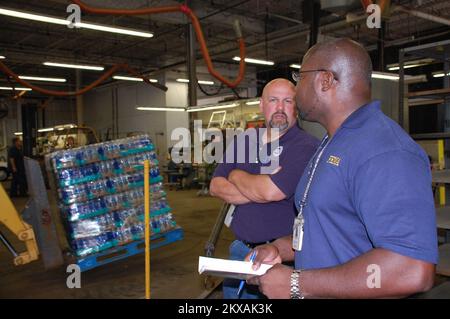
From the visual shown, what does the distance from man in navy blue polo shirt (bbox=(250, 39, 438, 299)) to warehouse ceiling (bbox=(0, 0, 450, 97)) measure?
348 inches

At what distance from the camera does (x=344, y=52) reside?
4.92 feet

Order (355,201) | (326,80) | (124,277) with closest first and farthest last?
(355,201)
(326,80)
(124,277)

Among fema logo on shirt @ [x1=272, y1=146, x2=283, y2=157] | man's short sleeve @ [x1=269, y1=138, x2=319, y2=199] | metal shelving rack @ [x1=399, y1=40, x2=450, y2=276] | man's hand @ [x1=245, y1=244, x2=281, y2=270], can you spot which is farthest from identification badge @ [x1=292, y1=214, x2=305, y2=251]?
metal shelving rack @ [x1=399, y1=40, x2=450, y2=276]

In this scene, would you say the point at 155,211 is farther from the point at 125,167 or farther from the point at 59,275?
the point at 59,275

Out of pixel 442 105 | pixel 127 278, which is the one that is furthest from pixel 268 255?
pixel 127 278

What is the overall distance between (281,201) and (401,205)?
1.38 m

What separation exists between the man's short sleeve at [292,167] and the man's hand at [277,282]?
1.01 meters

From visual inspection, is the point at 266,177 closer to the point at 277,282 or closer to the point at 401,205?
the point at 277,282

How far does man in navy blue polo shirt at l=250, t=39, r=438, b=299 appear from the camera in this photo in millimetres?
1179

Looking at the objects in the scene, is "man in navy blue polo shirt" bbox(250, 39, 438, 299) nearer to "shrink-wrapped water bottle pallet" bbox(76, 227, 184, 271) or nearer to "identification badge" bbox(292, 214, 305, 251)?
"identification badge" bbox(292, 214, 305, 251)

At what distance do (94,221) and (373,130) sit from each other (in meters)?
4.62

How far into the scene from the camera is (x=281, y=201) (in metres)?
2.54

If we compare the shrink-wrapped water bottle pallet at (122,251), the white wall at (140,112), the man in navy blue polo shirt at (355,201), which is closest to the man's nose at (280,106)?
the man in navy blue polo shirt at (355,201)
